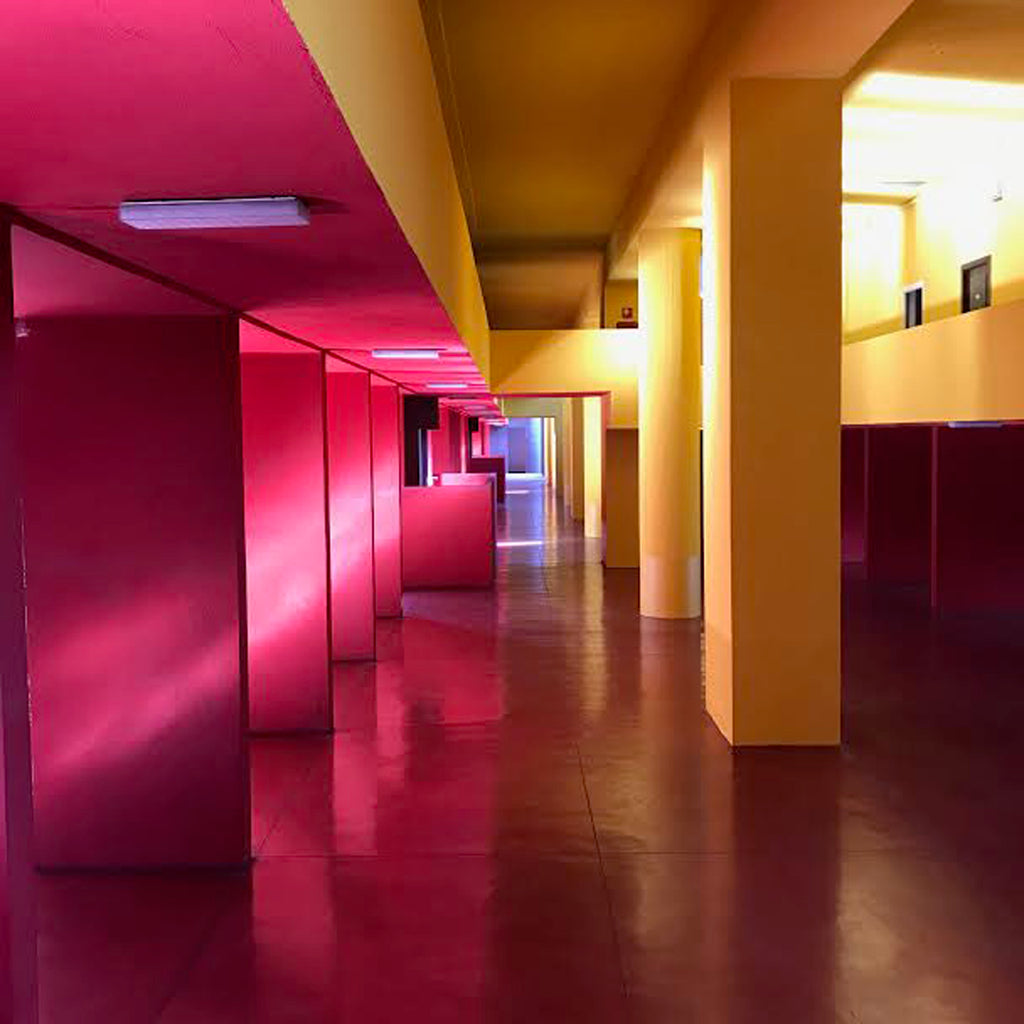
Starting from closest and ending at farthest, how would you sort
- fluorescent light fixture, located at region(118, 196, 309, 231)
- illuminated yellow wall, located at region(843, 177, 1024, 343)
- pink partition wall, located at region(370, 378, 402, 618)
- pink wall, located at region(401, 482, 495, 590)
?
fluorescent light fixture, located at region(118, 196, 309, 231), illuminated yellow wall, located at region(843, 177, 1024, 343), pink partition wall, located at region(370, 378, 402, 618), pink wall, located at region(401, 482, 495, 590)

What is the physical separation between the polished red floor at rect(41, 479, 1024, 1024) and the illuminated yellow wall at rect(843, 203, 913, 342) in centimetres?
545

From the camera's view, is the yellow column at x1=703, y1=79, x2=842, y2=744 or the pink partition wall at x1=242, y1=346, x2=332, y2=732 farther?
the pink partition wall at x1=242, y1=346, x2=332, y2=732

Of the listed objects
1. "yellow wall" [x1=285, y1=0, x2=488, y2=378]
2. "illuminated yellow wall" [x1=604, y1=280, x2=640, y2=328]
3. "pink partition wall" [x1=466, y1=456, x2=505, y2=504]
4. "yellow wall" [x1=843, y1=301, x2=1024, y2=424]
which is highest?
"illuminated yellow wall" [x1=604, y1=280, x2=640, y2=328]

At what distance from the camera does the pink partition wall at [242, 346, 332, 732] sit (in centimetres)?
809

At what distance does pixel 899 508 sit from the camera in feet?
52.1

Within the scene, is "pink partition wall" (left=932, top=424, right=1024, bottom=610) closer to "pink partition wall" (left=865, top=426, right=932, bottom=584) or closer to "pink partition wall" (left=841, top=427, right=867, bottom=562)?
"pink partition wall" (left=865, top=426, right=932, bottom=584)

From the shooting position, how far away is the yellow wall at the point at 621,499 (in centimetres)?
1764

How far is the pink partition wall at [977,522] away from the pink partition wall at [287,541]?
8.11 metres

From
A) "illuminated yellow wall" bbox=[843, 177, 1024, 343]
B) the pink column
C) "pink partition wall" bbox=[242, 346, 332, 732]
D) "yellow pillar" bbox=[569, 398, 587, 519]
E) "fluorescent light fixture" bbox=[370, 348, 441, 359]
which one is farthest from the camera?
"yellow pillar" bbox=[569, 398, 587, 519]

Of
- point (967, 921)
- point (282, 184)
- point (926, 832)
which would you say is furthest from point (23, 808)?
point (926, 832)

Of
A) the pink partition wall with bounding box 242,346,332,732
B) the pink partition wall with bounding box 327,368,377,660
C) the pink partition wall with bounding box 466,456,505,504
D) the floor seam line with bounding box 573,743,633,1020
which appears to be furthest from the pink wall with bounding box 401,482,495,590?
the pink partition wall with bounding box 466,456,505,504

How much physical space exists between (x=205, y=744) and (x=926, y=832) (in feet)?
11.9

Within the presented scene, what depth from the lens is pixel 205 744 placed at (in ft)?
18.6

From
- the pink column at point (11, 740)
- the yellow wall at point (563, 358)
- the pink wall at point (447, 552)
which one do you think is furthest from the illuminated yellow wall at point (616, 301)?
the pink column at point (11, 740)
